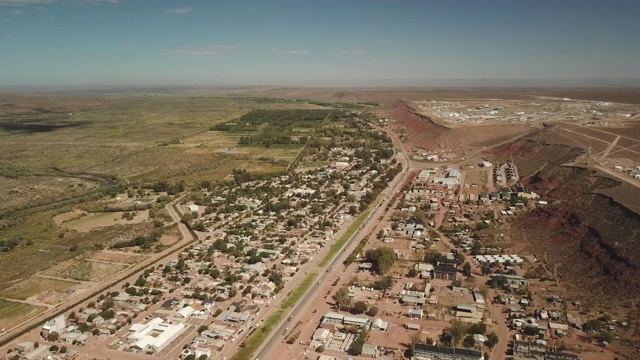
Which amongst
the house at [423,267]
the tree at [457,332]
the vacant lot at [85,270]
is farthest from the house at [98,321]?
the house at [423,267]

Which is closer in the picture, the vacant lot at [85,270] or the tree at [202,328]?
the tree at [202,328]

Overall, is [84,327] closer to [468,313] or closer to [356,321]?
[356,321]

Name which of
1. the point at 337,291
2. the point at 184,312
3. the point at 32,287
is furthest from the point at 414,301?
the point at 32,287

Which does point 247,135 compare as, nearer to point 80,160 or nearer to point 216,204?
point 80,160

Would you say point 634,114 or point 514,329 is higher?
point 634,114

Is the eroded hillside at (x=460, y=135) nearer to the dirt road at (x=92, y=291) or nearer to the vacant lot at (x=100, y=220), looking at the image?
the vacant lot at (x=100, y=220)

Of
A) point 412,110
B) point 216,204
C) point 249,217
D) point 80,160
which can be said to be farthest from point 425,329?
point 412,110
